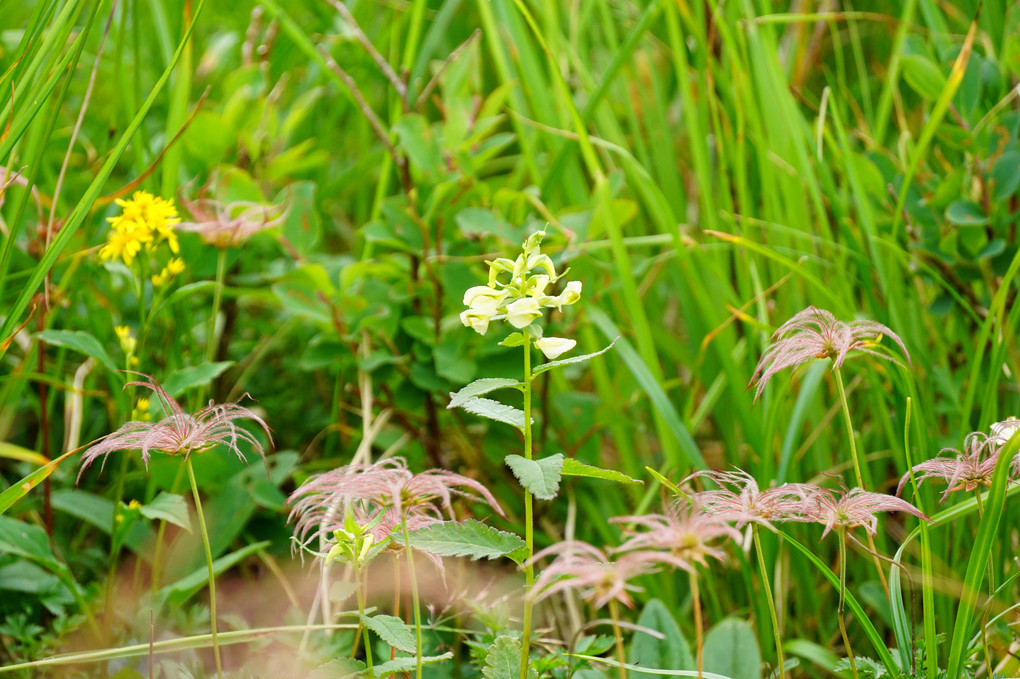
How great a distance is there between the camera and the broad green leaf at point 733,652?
871 millimetres

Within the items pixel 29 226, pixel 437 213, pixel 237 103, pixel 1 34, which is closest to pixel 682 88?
pixel 437 213

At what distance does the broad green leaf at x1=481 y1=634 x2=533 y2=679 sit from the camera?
27.3 inches

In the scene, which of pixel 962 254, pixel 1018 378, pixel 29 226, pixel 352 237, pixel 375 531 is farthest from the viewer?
pixel 352 237

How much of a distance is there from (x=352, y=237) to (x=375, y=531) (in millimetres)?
1276

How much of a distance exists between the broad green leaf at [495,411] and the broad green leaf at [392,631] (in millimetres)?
194

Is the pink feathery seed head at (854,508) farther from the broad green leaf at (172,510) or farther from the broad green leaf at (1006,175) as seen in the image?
the broad green leaf at (1006,175)

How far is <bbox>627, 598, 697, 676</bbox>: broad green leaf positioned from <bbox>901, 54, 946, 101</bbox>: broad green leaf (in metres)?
0.89

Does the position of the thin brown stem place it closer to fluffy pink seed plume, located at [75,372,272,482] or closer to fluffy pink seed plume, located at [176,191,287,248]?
fluffy pink seed plume, located at [176,191,287,248]

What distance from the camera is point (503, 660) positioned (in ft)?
2.30

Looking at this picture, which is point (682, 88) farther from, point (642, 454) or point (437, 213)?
point (642, 454)

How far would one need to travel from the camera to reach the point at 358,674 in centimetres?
76

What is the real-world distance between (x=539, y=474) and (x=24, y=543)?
699mm

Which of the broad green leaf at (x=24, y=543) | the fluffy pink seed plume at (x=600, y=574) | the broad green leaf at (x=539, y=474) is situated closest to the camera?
the fluffy pink seed plume at (x=600, y=574)

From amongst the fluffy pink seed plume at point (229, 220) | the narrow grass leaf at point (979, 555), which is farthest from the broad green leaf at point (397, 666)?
the fluffy pink seed plume at point (229, 220)
